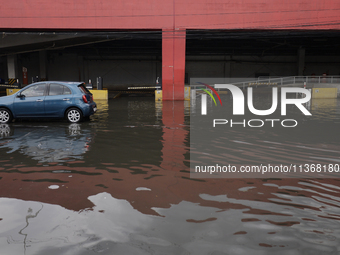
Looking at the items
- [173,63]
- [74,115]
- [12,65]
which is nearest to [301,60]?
[173,63]

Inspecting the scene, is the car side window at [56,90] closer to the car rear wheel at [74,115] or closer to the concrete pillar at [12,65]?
the car rear wheel at [74,115]

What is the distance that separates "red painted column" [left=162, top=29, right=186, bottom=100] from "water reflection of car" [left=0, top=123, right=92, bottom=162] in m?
13.1

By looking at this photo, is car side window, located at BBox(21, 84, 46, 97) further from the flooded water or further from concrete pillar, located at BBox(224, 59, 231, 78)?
concrete pillar, located at BBox(224, 59, 231, 78)

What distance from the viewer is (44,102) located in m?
11.0

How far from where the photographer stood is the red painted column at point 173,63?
878 inches

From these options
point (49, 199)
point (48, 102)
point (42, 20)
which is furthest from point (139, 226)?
point (42, 20)

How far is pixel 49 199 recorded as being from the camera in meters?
4.27

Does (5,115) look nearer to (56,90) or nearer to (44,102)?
(44,102)

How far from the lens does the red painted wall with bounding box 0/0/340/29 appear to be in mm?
21359

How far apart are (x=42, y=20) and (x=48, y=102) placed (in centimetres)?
1367

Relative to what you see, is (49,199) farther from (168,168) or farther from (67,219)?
(168,168)

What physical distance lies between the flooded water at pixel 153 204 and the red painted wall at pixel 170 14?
54.8 ft

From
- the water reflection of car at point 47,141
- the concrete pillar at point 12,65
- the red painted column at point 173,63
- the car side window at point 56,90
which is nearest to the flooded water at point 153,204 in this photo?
the water reflection of car at point 47,141

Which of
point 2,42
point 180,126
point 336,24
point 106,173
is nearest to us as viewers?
point 106,173
